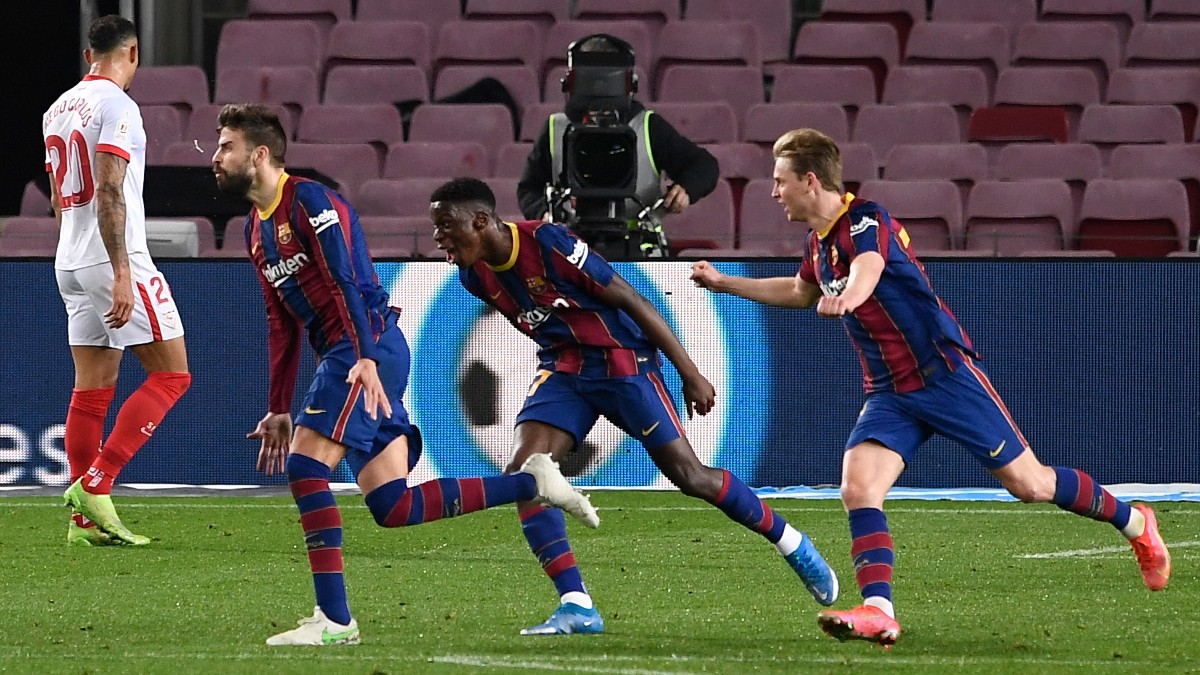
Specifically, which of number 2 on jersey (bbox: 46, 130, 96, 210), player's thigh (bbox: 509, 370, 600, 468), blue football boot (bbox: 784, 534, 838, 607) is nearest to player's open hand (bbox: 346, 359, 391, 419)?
player's thigh (bbox: 509, 370, 600, 468)

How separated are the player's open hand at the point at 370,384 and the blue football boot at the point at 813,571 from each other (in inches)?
55.0

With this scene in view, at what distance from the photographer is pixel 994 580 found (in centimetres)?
680

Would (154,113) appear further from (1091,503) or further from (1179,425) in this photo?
(1091,503)

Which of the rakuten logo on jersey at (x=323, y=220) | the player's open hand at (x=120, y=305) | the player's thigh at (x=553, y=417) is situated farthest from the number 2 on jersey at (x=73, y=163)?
the player's thigh at (x=553, y=417)

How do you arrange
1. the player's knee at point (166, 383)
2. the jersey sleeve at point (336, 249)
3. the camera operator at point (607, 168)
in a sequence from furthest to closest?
the camera operator at point (607, 168)
the player's knee at point (166, 383)
the jersey sleeve at point (336, 249)

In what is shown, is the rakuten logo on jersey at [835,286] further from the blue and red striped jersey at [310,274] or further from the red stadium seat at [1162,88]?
the red stadium seat at [1162,88]

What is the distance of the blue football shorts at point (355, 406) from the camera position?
17.6 ft

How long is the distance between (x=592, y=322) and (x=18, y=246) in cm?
649

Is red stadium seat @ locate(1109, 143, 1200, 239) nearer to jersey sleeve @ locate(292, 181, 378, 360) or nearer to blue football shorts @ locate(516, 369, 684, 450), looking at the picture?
blue football shorts @ locate(516, 369, 684, 450)

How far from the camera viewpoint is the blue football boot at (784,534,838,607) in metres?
5.74

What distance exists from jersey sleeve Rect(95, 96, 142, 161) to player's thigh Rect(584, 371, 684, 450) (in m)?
3.01

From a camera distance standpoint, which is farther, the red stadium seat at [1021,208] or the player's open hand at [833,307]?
the red stadium seat at [1021,208]

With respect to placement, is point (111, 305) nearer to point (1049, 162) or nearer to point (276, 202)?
point (276, 202)

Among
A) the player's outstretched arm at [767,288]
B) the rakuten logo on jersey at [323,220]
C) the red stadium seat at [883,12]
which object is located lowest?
the player's outstretched arm at [767,288]
